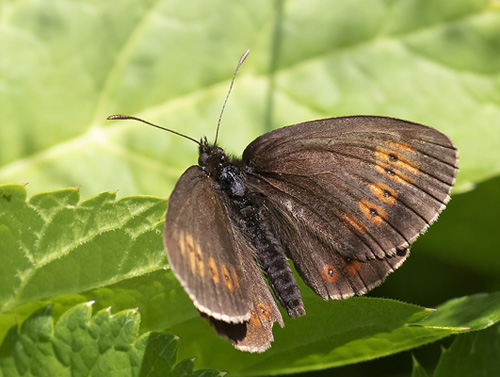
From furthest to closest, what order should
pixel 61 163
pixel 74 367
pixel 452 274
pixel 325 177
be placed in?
pixel 452 274
pixel 61 163
pixel 325 177
pixel 74 367

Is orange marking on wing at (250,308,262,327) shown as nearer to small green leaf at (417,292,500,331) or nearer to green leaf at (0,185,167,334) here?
green leaf at (0,185,167,334)

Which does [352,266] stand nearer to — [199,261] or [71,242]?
[199,261]

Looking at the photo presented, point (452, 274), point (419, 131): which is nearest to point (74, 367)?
point (419, 131)

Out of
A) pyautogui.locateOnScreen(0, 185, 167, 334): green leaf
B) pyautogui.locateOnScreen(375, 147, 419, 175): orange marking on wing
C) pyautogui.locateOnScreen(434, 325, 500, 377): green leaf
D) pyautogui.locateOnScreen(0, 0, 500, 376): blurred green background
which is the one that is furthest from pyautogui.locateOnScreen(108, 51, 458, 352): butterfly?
pyautogui.locateOnScreen(0, 0, 500, 376): blurred green background

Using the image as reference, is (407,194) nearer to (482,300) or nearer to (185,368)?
(482,300)

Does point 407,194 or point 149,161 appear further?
point 149,161

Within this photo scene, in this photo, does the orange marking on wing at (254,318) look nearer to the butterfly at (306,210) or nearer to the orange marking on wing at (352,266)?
the butterfly at (306,210)

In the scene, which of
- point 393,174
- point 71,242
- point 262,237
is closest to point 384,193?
point 393,174

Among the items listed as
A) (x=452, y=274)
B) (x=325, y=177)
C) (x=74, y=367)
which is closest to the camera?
(x=74, y=367)
